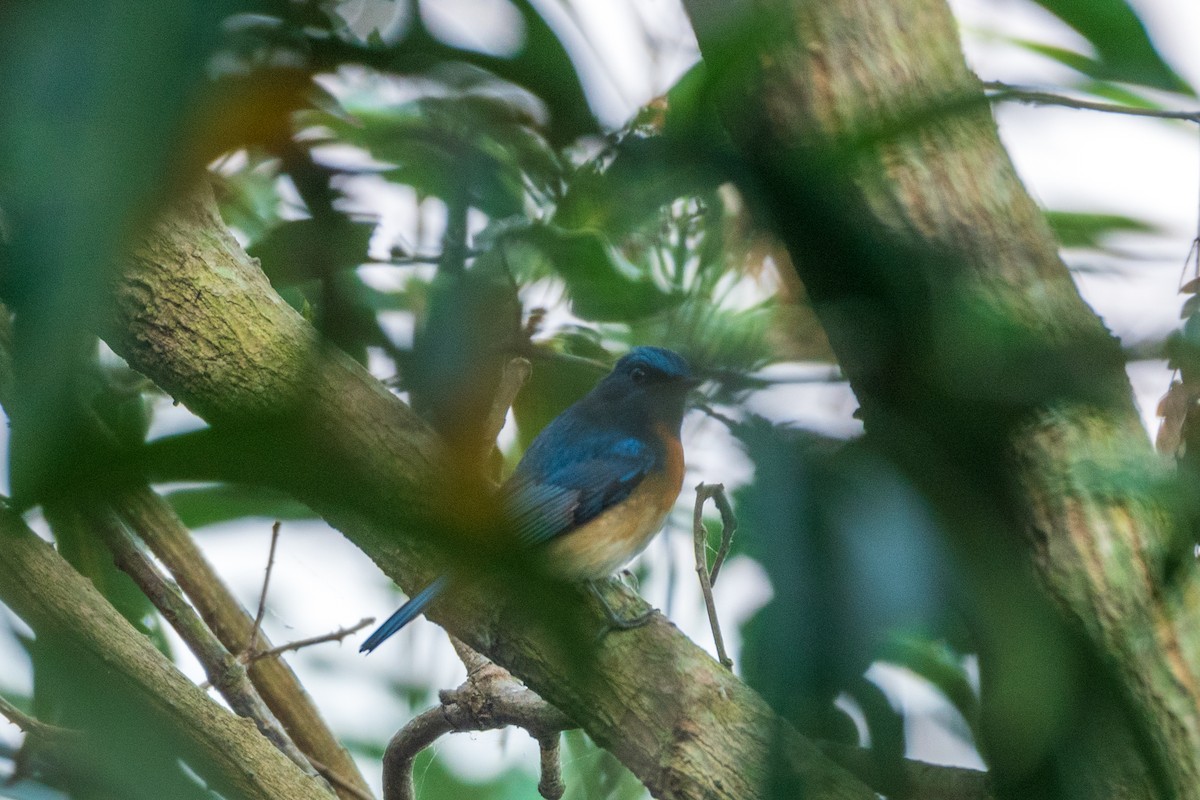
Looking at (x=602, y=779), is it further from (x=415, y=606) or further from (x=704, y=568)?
(x=415, y=606)

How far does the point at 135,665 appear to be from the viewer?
76 cm

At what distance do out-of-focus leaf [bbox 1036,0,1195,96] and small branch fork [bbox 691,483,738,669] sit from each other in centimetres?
23

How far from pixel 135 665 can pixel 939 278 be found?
1.97 feet

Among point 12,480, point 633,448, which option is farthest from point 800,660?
point 633,448

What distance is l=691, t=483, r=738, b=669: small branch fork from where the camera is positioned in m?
0.53

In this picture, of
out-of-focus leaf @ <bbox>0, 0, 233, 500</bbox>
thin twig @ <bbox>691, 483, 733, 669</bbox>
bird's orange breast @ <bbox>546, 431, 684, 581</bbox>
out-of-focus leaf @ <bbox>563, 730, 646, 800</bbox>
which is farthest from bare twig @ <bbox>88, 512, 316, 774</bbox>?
out-of-focus leaf @ <bbox>0, 0, 233, 500</bbox>

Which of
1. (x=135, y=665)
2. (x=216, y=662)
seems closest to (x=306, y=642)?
(x=216, y=662)

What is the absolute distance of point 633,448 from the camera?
7.67 feet

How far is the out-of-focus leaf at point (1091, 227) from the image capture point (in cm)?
47

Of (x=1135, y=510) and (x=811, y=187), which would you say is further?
(x=1135, y=510)

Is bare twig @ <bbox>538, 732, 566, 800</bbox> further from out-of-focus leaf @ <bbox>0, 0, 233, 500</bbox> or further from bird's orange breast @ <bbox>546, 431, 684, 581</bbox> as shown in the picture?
out-of-focus leaf @ <bbox>0, 0, 233, 500</bbox>

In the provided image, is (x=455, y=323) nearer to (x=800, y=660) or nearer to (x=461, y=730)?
(x=800, y=660)

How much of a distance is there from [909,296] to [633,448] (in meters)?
1.94

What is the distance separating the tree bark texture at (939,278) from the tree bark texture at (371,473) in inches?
5.3
